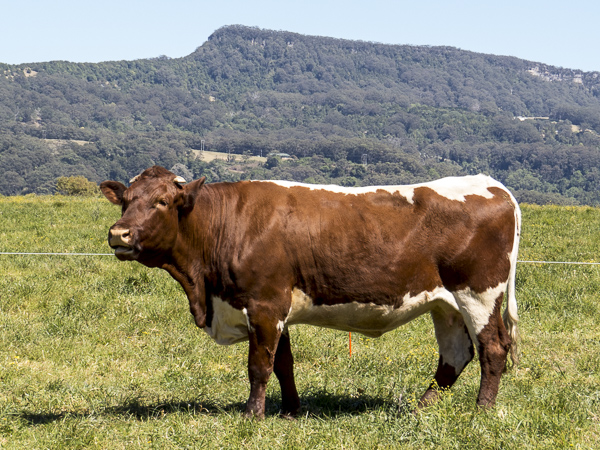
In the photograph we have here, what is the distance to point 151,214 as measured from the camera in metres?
5.94

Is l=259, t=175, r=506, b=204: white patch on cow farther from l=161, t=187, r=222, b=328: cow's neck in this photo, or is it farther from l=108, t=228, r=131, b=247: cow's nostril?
l=108, t=228, r=131, b=247: cow's nostril

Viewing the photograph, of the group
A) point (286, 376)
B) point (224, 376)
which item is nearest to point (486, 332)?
point (286, 376)

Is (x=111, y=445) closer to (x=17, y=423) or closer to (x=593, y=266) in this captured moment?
(x=17, y=423)

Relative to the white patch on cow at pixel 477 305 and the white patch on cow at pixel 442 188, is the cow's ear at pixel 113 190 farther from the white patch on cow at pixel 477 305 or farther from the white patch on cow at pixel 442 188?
the white patch on cow at pixel 477 305

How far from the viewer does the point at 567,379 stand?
303 inches

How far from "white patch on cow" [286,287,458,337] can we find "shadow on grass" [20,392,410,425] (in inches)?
32.9

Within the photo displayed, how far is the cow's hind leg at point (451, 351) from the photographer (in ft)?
22.4

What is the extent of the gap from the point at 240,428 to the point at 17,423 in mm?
2124

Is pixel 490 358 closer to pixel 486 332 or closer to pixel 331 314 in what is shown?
pixel 486 332

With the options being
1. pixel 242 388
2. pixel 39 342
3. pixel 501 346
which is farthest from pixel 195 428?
pixel 39 342

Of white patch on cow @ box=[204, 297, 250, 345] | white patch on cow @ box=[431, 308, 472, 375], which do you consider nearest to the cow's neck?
white patch on cow @ box=[204, 297, 250, 345]

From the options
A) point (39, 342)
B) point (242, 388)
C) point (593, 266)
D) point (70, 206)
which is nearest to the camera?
point (242, 388)

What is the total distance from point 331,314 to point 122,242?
6.48ft

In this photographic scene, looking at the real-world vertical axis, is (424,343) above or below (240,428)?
below
